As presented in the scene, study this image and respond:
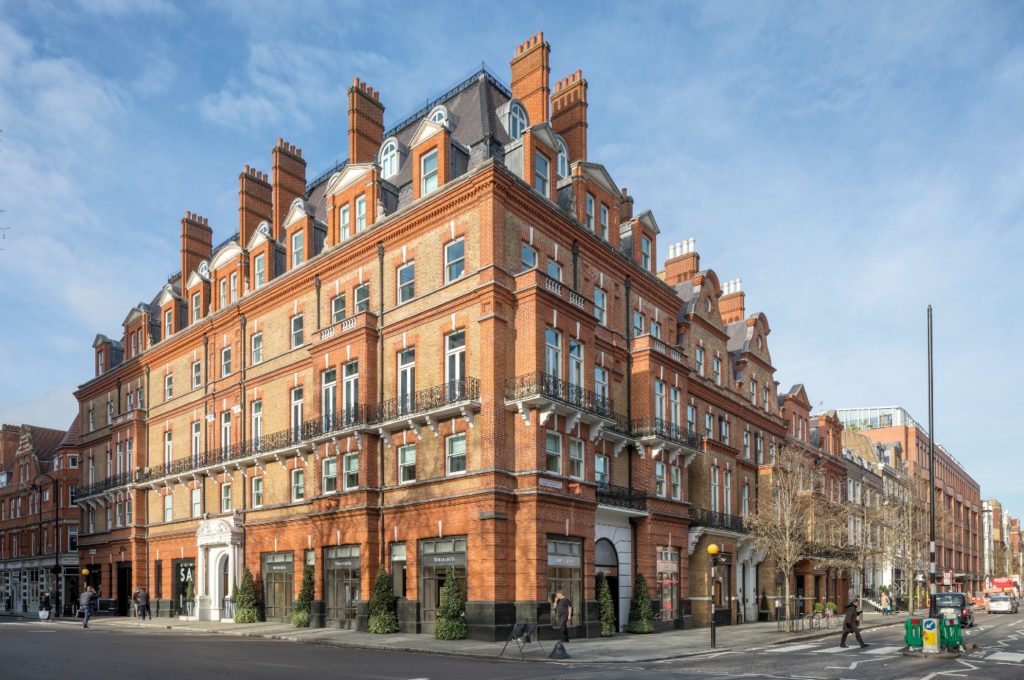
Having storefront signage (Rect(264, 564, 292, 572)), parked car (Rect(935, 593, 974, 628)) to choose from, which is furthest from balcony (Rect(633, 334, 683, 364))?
storefront signage (Rect(264, 564, 292, 572))

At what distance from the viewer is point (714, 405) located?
47.6 metres

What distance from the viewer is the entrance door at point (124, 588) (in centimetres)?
5269

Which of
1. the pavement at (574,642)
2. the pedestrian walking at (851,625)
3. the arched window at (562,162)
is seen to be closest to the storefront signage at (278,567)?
the pavement at (574,642)

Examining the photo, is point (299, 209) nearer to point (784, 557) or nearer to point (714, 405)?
point (714, 405)

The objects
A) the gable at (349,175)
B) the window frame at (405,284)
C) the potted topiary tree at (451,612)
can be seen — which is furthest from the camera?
the gable at (349,175)

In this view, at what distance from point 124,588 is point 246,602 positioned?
1706 cm

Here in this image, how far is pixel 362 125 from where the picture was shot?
135 feet

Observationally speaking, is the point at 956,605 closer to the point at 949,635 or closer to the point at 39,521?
the point at 949,635

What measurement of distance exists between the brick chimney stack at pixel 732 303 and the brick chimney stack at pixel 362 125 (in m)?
25.5

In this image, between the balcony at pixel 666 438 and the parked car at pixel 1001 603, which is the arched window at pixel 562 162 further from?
the parked car at pixel 1001 603

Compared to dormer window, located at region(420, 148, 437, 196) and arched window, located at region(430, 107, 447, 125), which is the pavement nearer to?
dormer window, located at region(420, 148, 437, 196)

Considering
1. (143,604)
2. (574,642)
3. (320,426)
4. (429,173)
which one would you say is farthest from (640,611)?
(143,604)

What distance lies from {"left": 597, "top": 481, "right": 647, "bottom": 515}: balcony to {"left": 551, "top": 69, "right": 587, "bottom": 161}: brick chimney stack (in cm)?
1394

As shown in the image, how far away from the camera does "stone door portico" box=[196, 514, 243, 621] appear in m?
42.7
